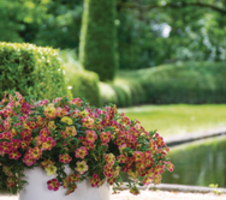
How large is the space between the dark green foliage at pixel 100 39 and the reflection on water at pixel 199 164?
11457mm

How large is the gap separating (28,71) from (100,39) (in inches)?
641

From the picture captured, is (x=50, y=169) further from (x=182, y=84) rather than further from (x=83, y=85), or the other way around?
(x=182, y=84)

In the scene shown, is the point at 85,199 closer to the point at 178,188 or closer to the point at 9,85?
the point at 178,188

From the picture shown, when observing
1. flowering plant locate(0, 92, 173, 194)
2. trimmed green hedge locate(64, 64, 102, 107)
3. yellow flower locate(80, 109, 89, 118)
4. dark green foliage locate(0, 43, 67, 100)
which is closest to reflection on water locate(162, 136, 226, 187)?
dark green foliage locate(0, 43, 67, 100)

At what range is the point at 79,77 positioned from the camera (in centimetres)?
1350

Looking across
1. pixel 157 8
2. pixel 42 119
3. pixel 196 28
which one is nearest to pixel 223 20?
pixel 196 28

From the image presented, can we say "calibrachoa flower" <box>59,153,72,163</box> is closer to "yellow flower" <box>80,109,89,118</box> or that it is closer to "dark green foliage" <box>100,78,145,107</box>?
"yellow flower" <box>80,109,89,118</box>

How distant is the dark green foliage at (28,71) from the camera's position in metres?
6.44

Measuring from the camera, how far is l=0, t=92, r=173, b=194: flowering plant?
3.64m

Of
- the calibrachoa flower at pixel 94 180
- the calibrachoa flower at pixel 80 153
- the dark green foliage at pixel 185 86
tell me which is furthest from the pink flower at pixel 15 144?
the dark green foliage at pixel 185 86

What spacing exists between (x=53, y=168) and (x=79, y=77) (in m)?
9.98

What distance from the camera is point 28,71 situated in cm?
662

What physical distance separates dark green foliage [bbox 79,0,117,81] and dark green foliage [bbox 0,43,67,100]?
615 inches

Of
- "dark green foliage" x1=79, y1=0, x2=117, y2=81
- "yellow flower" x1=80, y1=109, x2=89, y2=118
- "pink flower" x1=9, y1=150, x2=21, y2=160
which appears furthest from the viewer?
"dark green foliage" x1=79, y1=0, x2=117, y2=81
